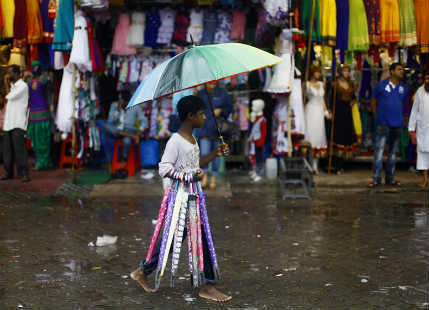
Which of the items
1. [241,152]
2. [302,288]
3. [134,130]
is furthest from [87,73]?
[302,288]

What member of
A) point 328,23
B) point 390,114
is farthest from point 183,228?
point 328,23

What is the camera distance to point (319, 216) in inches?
354

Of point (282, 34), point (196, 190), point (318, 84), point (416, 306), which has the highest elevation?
point (282, 34)

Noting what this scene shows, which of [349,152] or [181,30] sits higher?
[181,30]

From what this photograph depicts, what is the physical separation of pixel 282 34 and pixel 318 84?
1.85 meters

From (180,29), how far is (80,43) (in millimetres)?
2130

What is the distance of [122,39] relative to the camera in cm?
1280

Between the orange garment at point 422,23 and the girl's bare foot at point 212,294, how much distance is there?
818 centimetres

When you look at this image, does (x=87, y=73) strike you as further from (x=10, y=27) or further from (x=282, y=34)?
(x=282, y=34)

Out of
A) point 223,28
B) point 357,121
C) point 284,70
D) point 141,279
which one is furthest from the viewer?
point 357,121

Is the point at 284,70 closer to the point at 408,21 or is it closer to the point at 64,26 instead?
the point at 408,21

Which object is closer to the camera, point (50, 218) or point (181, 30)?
point (50, 218)

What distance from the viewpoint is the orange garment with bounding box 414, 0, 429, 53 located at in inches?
464

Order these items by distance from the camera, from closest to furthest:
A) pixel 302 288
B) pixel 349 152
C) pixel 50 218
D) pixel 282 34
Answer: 1. pixel 302 288
2. pixel 50 218
3. pixel 282 34
4. pixel 349 152
